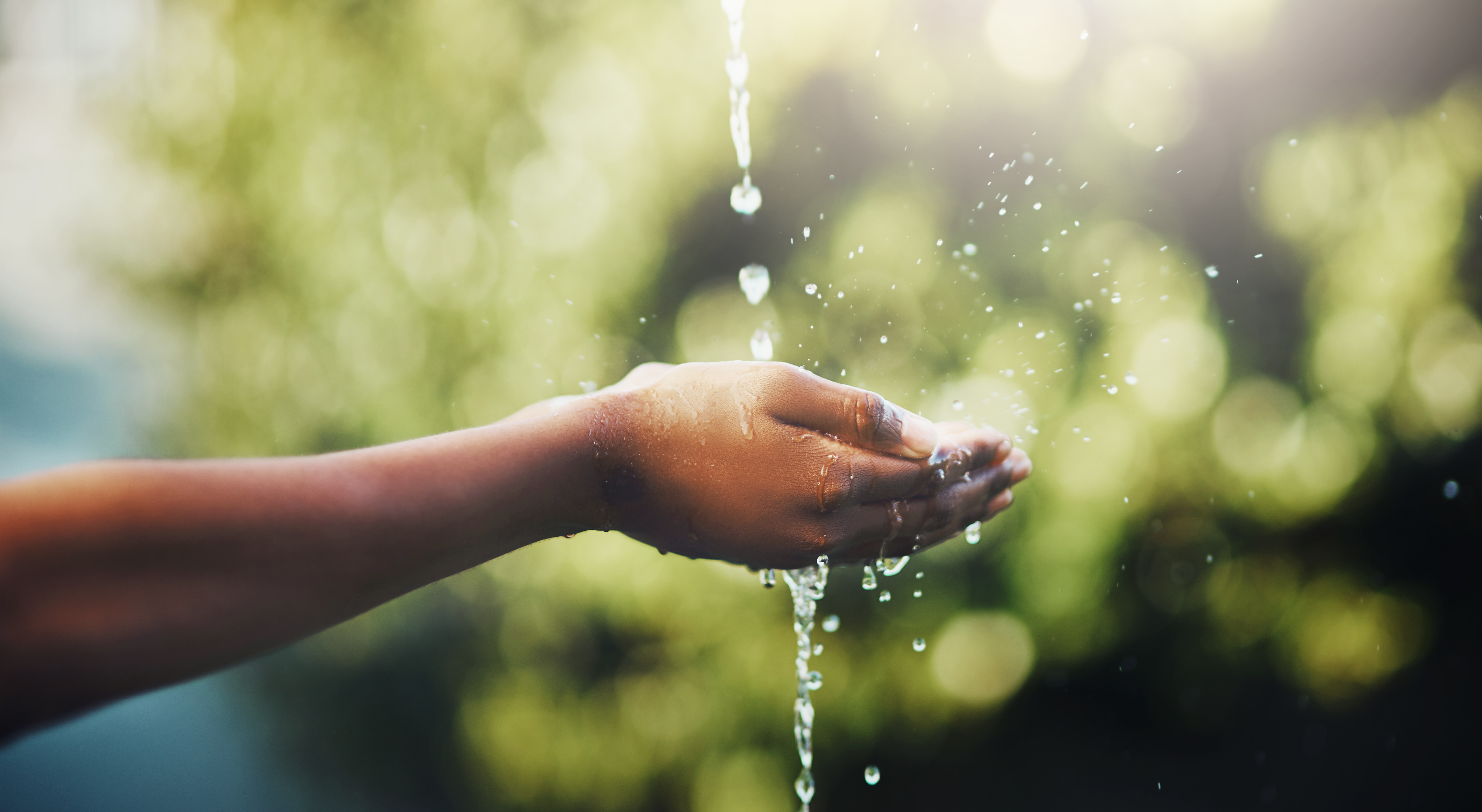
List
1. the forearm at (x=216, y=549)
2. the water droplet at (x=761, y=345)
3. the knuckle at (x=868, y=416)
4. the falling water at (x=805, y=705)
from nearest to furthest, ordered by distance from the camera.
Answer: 1. the forearm at (x=216, y=549)
2. the knuckle at (x=868, y=416)
3. the water droplet at (x=761, y=345)
4. the falling water at (x=805, y=705)

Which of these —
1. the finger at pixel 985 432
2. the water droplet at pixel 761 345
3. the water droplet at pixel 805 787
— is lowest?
the water droplet at pixel 805 787

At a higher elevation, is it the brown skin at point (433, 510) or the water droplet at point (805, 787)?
the brown skin at point (433, 510)

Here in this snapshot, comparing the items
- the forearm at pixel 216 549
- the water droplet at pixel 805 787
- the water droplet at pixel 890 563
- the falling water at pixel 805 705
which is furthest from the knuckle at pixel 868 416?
the water droplet at pixel 805 787

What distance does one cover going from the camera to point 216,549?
704mm

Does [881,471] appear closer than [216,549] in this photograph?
No

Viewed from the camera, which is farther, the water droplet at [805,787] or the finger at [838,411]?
the water droplet at [805,787]

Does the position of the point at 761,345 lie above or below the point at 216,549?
above

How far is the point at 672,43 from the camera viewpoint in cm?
261

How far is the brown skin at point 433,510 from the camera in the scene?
634mm

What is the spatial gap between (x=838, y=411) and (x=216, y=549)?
0.68m

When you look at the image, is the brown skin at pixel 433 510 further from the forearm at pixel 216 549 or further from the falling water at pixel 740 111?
the falling water at pixel 740 111

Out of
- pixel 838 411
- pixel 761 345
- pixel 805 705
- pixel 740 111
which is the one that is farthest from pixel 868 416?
pixel 805 705

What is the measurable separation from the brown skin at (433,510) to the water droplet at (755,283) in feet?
4.55

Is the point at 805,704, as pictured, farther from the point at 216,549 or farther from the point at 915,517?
the point at 216,549
